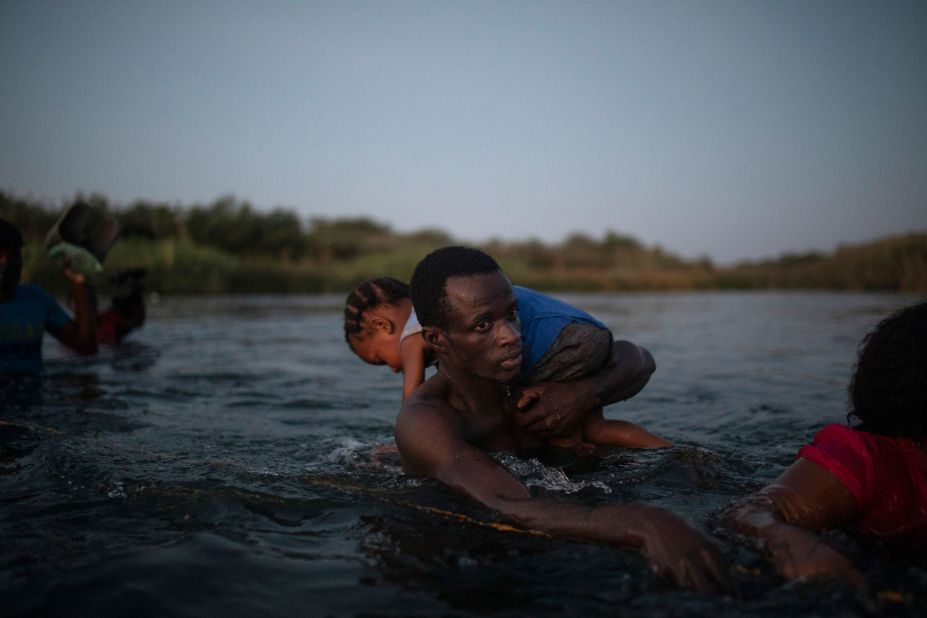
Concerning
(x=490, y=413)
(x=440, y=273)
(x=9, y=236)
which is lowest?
(x=490, y=413)

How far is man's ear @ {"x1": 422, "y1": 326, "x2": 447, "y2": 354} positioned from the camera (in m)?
3.20

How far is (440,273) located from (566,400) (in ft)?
3.59

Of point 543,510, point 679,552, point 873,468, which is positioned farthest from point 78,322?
point 873,468

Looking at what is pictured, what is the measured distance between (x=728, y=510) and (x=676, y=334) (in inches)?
409

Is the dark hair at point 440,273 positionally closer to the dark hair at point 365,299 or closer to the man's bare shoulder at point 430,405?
the man's bare shoulder at point 430,405

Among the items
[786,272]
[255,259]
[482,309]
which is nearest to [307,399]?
[482,309]

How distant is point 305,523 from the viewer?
2.84 metres

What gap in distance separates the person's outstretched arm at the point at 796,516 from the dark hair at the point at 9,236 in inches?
218

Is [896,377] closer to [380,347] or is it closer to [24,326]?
[380,347]

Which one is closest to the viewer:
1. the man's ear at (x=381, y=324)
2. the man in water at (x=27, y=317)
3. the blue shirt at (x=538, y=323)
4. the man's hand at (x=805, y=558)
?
the man's hand at (x=805, y=558)

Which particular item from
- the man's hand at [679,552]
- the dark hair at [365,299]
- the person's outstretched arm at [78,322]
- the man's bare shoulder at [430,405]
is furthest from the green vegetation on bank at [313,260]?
the man's hand at [679,552]

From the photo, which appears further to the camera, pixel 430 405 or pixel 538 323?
pixel 538 323

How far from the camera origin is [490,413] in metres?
3.49

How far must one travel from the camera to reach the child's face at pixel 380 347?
4.48 metres
